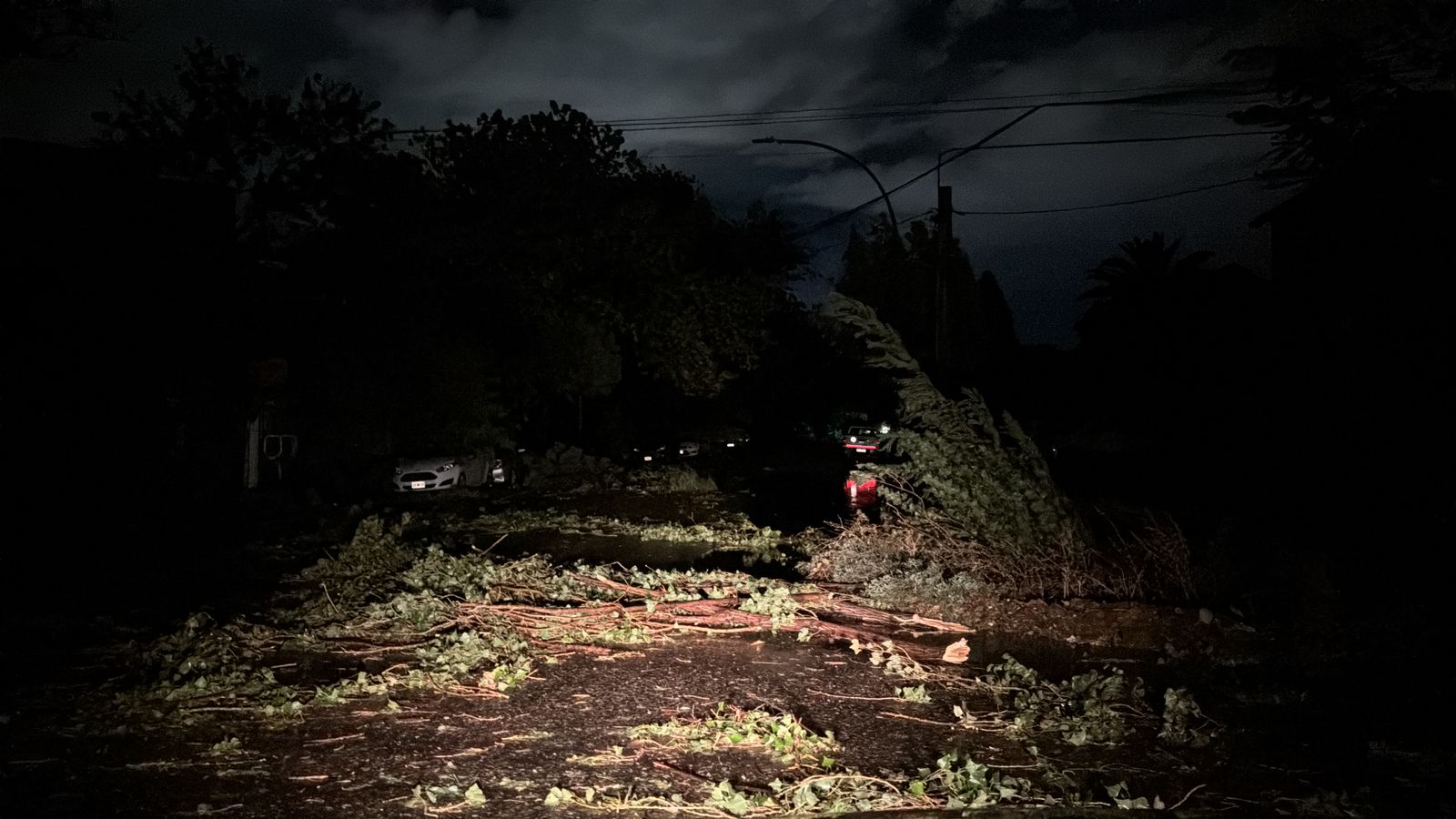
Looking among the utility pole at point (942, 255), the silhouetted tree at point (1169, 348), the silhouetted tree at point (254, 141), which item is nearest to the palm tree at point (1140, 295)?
the silhouetted tree at point (1169, 348)

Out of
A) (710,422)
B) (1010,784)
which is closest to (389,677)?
(1010,784)

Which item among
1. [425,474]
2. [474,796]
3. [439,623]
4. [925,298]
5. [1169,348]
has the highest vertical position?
[925,298]

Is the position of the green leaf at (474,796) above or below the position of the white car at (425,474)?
below

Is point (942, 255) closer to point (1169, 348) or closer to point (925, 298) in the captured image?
point (1169, 348)

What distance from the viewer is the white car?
957 inches

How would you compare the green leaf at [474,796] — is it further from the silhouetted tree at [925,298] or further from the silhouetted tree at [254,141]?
the silhouetted tree at [925,298]

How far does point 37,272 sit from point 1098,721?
1509 centimetres

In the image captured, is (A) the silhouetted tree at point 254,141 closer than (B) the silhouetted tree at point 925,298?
Yes

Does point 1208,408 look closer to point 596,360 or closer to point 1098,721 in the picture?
point 596,360

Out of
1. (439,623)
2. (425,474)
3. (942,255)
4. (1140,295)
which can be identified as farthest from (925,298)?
(439,623)

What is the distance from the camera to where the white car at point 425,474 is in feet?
79.8

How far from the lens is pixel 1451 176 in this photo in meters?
5.95

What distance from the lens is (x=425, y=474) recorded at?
24531 mm

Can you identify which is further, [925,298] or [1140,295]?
[925,298]
